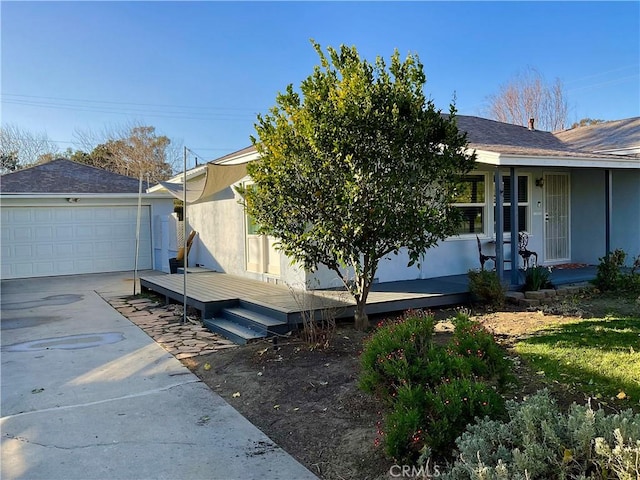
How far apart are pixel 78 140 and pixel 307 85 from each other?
32.2 m

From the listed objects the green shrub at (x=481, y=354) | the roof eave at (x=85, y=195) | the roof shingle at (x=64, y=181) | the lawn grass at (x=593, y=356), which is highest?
the roof shingle at (x=64, y=181)

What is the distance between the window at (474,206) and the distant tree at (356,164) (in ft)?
12.4

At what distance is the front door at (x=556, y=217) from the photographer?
11.4 metres

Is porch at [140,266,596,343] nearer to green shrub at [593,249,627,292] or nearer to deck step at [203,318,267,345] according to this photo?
deck step at [203,318,267,345]

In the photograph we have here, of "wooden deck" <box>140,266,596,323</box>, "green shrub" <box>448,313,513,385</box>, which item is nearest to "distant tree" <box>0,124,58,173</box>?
"wooden deck" <box>140,266,596,323</box>

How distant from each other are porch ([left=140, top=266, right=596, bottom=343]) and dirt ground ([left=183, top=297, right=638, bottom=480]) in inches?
13.9

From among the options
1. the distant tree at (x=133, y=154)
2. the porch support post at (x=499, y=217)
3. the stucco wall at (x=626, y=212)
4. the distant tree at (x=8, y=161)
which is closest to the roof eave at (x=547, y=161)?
the porch support post at (x=499, y=217)

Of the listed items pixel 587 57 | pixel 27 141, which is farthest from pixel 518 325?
pixel 27 141

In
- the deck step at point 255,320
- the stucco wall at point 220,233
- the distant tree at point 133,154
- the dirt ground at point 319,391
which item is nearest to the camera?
the dirt ground at point 319,391

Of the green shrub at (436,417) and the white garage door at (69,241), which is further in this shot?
the white garage door at (69,241)

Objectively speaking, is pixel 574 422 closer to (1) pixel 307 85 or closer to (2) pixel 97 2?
(1) pixel 307 85

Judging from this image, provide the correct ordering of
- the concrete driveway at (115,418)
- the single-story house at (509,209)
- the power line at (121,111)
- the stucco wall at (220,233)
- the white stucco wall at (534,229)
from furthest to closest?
the power line at (121,111), the stucco wall at (220,233), the white stucco wall at (534,229), the single-story house at (509,209), the concrete driveway at (115,418)

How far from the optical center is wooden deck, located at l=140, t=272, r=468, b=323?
720 centimetres

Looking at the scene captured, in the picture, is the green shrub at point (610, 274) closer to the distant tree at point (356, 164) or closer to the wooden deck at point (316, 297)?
the wooden deck at point (316, 297)
